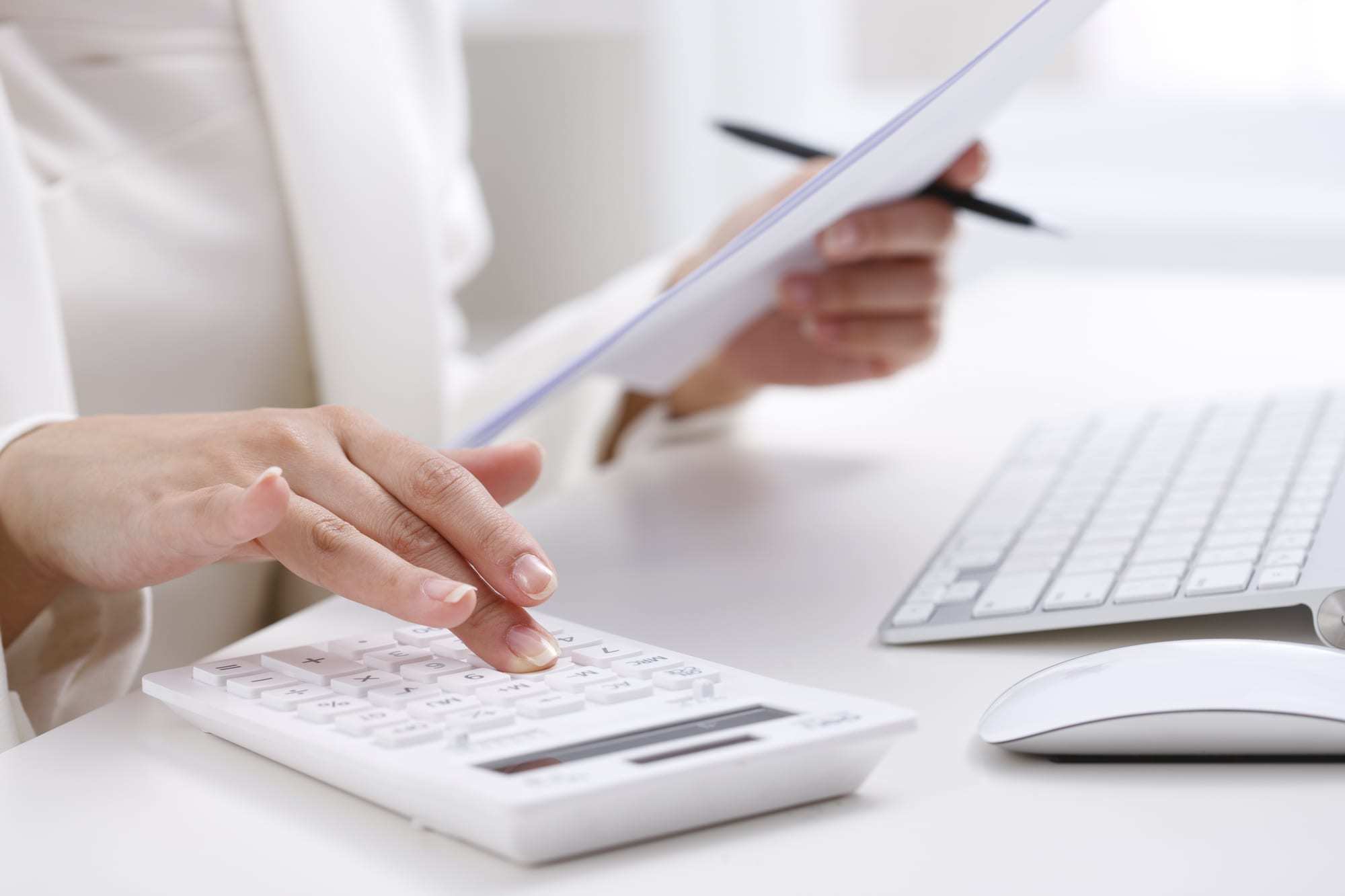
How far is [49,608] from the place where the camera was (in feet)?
1.71

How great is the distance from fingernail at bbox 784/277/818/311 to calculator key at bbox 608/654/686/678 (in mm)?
433

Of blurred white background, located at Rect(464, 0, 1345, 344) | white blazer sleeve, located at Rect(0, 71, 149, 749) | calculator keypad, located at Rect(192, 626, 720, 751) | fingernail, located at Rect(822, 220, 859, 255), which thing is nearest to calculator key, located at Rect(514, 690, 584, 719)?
calculator keypad, located at Rect(192, 626, 720, 751)

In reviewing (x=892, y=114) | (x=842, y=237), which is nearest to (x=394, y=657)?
(x=842, y=237)

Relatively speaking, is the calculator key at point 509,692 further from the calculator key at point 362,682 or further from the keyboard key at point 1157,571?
the keyboard key at point 1157,571

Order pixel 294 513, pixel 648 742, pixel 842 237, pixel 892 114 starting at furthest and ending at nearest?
pixel 892 114
pixel 842 237
pixel 294 513
pixel 648 742

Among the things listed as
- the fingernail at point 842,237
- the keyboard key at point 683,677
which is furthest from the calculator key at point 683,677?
the fingernail at point 842,237

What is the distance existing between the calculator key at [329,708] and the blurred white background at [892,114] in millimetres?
1443

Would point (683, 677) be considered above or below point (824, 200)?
below

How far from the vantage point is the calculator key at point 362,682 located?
385mm

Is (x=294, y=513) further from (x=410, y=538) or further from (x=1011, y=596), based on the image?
(x=1011, y=596)

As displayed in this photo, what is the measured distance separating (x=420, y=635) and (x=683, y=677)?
4.1 inches

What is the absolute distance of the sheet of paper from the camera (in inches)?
18.2

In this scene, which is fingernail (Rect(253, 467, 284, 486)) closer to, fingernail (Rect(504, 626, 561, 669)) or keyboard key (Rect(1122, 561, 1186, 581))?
fingernail (Rect(504, 626, 561, 669))

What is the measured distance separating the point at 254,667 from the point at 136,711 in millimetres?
49
